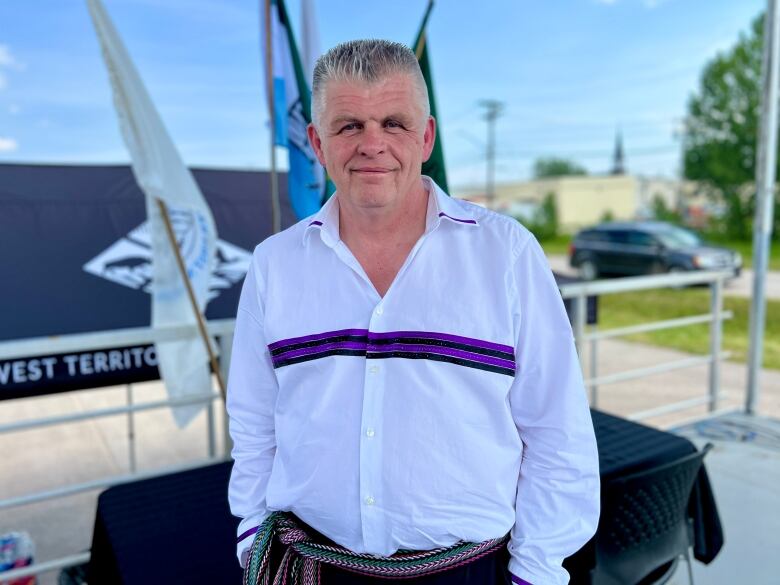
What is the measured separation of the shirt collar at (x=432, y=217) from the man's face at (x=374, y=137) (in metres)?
0.08

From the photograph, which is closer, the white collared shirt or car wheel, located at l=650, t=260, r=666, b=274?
the white collared shirt

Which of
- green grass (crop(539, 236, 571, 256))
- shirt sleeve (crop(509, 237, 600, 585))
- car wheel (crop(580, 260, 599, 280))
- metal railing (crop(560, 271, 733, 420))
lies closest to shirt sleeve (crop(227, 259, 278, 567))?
shirt sleeve (crop(509, 237, 600, 585))

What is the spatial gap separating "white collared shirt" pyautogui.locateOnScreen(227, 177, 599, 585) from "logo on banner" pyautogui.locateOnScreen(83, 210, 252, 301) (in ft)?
6.12

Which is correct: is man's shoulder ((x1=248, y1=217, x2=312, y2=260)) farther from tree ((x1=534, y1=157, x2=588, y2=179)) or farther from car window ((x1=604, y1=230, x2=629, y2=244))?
tree ((x1=534, y1=157, x2=588, y2=179))

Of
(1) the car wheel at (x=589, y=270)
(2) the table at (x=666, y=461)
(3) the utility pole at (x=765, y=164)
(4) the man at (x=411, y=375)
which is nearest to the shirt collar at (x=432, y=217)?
(4) the man at (x=411, y=375)

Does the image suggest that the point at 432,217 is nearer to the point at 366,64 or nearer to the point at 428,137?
the point at 428,137

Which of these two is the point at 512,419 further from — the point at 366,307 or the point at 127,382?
the point at 127,382

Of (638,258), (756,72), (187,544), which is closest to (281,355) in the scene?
(187,544)

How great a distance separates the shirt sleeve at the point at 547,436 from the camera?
3.83 ft

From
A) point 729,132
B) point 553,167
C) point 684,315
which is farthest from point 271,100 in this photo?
point 553,167

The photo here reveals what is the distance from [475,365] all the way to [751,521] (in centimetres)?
238

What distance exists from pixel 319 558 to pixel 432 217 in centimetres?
68

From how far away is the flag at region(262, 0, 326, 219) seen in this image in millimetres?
2912

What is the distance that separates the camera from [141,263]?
3322 millimetres
